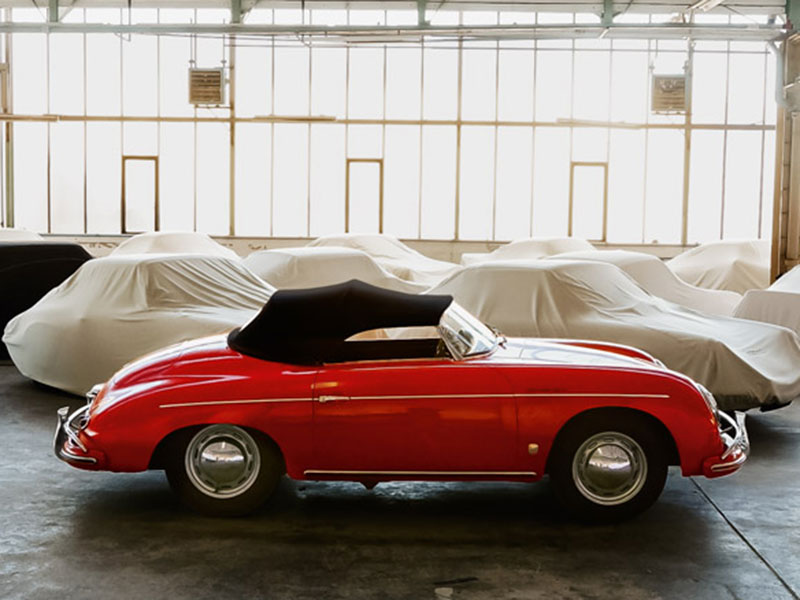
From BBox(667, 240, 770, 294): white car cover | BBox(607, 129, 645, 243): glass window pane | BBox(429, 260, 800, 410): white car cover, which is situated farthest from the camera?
BBox(607, 129, 645, 243): glass window pane

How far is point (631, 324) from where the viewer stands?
7.60 metres

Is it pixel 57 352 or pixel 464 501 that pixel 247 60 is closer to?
pixel 57 352

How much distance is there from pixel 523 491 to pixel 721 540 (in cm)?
119

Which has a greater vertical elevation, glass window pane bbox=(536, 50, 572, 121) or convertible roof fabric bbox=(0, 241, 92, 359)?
glass window pane bbox=(536, 50, 572, 121)

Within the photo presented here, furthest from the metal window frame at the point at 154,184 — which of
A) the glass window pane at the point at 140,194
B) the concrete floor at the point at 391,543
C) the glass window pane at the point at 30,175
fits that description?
the concrete floor at the point at 391,543

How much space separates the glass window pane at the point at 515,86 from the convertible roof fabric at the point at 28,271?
48.6ft

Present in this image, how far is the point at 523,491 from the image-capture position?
17.9 feet

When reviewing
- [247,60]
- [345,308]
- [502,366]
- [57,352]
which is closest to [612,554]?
[502,366]

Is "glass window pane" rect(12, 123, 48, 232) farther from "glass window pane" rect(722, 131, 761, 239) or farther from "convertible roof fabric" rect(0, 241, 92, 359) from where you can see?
"glass window pane" rect(722, 131, 761, 239)

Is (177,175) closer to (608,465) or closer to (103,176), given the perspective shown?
(103,176)

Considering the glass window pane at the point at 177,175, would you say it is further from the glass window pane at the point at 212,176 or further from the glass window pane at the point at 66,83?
the glass window pane at the point at 66,83

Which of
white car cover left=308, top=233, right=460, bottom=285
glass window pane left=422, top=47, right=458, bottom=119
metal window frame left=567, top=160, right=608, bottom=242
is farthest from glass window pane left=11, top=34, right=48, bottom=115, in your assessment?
metal window frame left=567, top=160, right=608, bottom=242

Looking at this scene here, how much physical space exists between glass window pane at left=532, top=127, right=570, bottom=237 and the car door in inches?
780

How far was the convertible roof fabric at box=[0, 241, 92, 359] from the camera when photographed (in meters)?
11.0
